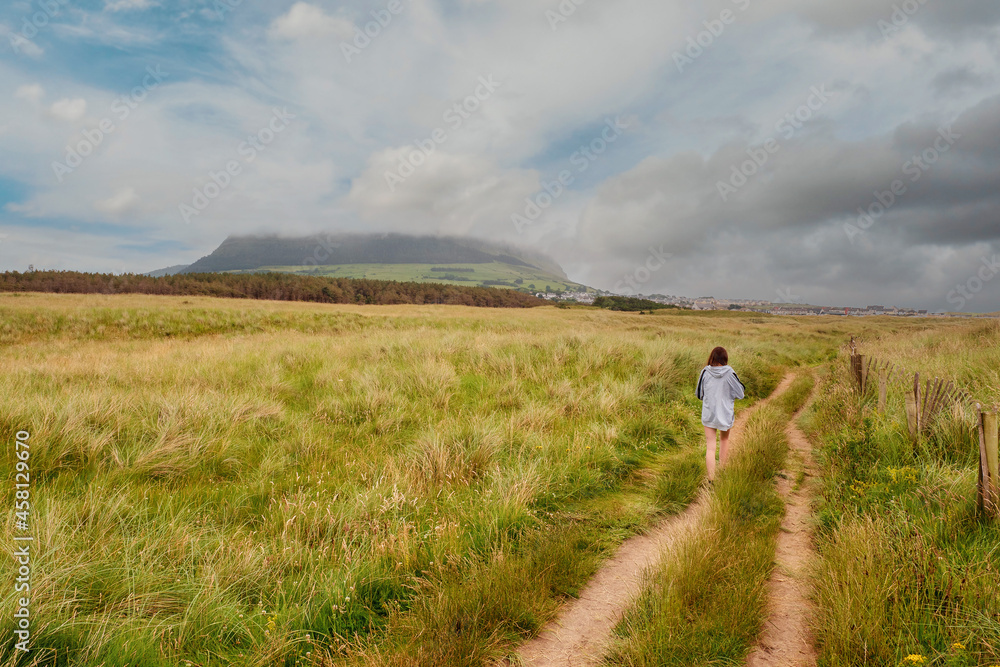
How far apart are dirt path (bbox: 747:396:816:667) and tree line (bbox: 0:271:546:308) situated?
8126cm

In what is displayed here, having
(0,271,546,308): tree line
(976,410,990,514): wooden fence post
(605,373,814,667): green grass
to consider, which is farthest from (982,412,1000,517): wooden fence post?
(0,271,546,308): tree line

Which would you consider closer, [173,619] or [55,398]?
[173,619]

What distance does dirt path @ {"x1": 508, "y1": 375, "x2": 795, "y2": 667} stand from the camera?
2928 millimetres

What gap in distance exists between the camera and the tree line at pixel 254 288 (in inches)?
2579

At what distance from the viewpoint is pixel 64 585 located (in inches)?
106

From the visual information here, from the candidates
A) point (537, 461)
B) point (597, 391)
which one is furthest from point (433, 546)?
point (597, 391)

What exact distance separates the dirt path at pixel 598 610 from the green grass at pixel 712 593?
6.9 inches

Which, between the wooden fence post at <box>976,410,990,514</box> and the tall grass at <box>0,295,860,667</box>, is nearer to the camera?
the tall grass at <box>0,295,860,667</box>

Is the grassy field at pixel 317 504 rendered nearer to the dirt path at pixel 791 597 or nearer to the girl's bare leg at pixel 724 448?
the girl's bare leg at pixel 724 448

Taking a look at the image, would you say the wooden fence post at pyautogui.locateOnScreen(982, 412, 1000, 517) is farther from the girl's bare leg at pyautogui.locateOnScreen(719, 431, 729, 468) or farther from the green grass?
the girl's bare leg at pyautogui.locateOnScreen(719, 431, 729, 468)

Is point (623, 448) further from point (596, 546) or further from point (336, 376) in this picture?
point (336, 376)

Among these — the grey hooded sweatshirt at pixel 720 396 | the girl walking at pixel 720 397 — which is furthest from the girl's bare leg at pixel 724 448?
the grey hooded sweatshirt at pixel 720 396

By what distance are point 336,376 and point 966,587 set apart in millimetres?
9685

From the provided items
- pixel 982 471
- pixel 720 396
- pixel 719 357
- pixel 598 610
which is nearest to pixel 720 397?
pixel 720 396
